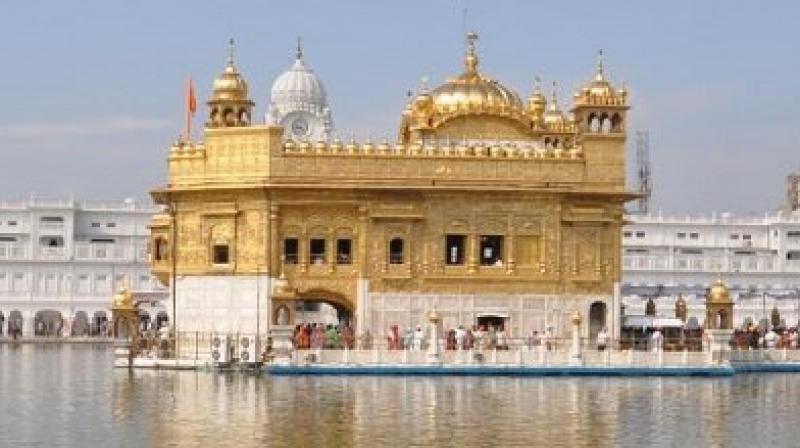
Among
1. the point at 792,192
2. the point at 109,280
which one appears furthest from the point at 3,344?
the point at 792,192

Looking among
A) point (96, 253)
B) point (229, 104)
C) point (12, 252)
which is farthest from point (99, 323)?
point (229, 104)

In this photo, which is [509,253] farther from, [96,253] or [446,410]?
[96,253]

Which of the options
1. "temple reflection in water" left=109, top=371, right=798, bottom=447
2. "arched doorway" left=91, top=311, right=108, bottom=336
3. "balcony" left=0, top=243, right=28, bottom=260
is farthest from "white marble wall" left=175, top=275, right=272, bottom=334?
"balcony" left=0, top=243, right=28, bottom=260

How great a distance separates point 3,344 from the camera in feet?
261

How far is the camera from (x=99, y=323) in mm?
93812

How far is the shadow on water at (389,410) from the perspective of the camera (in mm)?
26312

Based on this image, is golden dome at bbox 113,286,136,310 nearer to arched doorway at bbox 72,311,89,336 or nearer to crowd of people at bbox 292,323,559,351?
crowd of people at bbox 292,323,559,351

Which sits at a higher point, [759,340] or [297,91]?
[297,91]

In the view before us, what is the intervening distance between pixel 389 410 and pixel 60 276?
214ft

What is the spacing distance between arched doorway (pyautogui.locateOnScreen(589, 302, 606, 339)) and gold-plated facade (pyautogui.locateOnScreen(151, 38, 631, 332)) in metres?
0.34

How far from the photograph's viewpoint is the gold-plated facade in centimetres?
4534

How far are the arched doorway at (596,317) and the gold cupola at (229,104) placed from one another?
34.2ft

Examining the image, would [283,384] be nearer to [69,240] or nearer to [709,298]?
[709,298]

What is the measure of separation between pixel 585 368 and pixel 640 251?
5922cm
